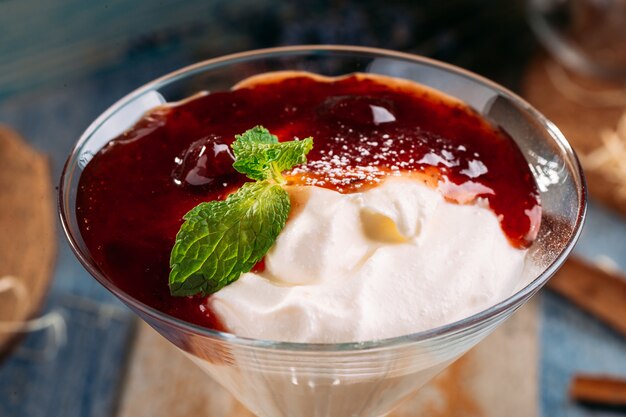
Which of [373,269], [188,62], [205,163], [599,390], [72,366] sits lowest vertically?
[599,390]

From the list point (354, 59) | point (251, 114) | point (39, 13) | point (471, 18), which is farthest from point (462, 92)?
point (39, 13)

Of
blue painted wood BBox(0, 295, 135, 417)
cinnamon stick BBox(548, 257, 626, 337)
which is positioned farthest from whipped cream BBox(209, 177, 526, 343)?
blue painted wood BBox(0, 295, 135, 417)

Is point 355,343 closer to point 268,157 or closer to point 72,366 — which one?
point 268,157

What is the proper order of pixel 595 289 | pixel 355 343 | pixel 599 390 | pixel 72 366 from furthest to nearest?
pixel 72 366
pixel 595 289
pixel 599 390
pixel 355 343

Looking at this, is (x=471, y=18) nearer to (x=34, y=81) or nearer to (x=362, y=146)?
(x=34, y=81)

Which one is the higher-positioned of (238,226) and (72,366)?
Result: (238,226)

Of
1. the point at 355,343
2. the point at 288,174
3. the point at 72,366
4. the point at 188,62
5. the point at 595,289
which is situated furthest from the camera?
the point at 188,62

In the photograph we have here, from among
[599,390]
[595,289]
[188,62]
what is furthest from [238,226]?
[188,62]
